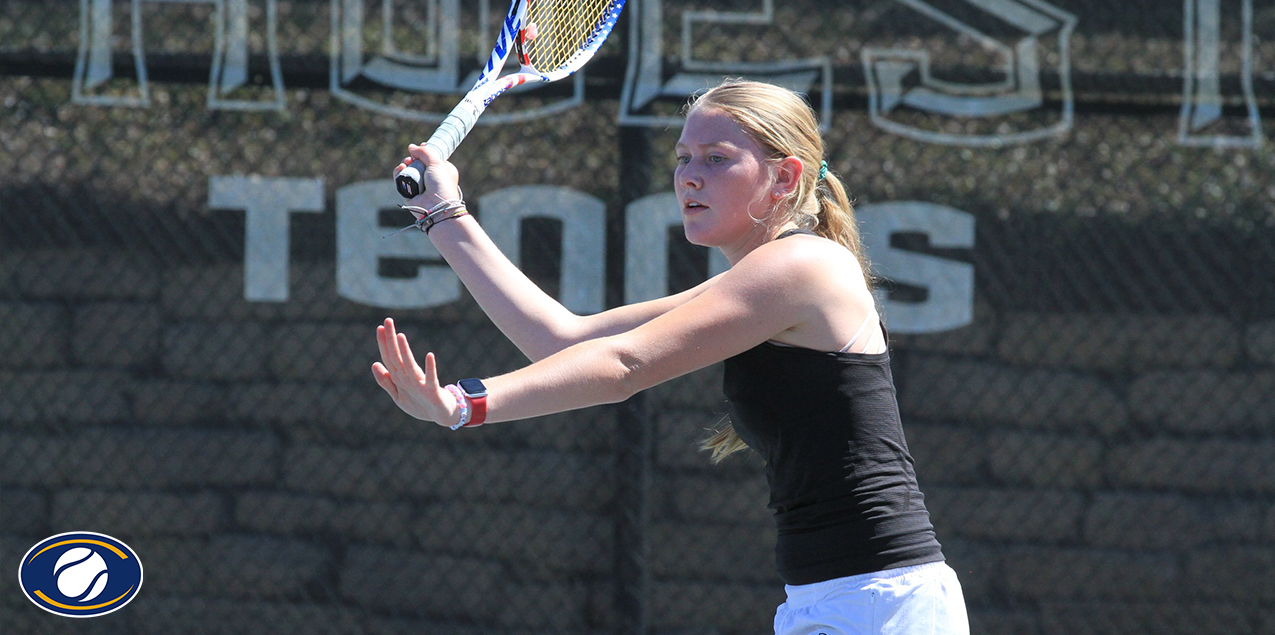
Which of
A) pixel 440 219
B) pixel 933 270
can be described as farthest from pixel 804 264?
pixel 933 270

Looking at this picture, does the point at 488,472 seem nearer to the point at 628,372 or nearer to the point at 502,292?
the point at 502,292

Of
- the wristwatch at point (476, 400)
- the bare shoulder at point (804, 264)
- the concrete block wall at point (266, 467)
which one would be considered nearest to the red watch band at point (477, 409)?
the wristwatch at point (476, 400)

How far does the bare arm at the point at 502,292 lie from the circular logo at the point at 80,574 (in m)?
2.23

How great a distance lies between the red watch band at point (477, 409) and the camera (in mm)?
1493

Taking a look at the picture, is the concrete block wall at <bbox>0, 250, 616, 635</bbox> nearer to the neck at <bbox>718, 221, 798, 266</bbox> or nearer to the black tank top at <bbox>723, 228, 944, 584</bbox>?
the neck at <bbox>718, 221, 798, 266</bbox>

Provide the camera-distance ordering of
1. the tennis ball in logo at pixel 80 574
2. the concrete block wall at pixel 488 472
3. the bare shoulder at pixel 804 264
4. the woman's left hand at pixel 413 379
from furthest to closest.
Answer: the concrete block wall at pixel 488 472, the tennis ball in logo at pixel 80 574, the bare shoulder at pixel 804 264, the woman's left hand at pixel 413 379

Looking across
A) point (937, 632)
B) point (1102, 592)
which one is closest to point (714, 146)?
point (937, 632)

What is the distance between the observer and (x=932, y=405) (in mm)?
A: 3730

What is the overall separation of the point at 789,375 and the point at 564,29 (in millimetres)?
1256

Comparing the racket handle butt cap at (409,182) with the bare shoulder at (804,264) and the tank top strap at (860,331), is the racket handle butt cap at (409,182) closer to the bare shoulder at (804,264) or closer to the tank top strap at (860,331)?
the bare shoulder at (804,264)

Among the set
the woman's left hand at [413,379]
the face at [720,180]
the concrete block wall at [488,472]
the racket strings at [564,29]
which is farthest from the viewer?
the concrete block wall at [488,472]

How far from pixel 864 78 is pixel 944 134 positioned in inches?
12.6

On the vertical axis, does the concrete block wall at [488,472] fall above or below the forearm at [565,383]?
below

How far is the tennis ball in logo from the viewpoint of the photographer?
3.63 m
